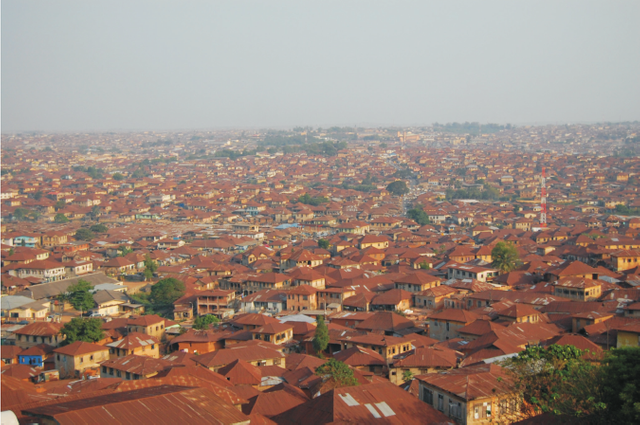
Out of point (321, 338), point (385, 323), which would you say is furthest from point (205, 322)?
point (385, 323)

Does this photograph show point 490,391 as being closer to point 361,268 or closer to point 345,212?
point 361,268

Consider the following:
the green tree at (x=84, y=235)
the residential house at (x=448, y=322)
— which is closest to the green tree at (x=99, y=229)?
the green tree at (x=84, y=235)

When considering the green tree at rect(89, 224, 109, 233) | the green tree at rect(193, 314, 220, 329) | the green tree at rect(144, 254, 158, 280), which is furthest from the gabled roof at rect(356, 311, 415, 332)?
the green tree at rect(89, 224, 109, 233)

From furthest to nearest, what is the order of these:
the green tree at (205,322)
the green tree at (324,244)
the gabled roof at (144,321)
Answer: the green tree at (324,244), the green tree at (205,322), the gabled roof at (144,321)

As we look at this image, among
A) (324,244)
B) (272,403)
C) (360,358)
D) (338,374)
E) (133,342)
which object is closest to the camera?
(272,403)

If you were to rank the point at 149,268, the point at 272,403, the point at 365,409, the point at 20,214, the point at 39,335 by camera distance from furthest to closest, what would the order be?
1. the point at 20,214
2. the point at 149,268
3. the point at 39,335
4. the point at 272,403
5. the point at 365,409

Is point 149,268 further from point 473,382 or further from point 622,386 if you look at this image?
point 622,386

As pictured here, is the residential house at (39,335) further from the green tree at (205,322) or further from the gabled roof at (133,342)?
the green tree at (205,322)
